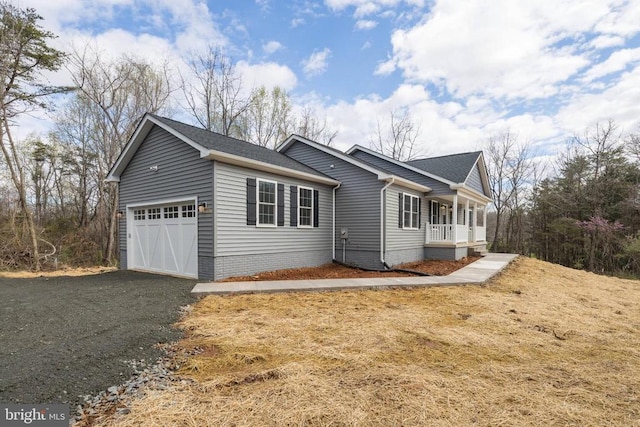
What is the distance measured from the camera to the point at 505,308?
222 inches

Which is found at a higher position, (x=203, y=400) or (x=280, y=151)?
(x=280, y=151)

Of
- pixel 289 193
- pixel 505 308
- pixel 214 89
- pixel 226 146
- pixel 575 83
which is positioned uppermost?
pixel 214 89

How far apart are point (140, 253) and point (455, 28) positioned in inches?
495

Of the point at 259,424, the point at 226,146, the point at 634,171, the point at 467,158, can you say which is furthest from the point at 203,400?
the point at 634,171

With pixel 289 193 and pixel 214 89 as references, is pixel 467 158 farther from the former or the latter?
pixel 214 89

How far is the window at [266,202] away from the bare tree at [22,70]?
339 inches

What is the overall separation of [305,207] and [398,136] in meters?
17.5

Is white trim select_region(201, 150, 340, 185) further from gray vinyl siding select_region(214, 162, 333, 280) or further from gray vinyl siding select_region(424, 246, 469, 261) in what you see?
gray vinyl siding select_region(424, 246, 469, 261)

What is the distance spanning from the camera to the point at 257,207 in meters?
8.55

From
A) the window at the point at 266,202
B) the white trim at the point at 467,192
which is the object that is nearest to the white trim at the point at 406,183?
the white trim at the point at 467,192

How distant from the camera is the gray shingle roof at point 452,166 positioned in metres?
13.4

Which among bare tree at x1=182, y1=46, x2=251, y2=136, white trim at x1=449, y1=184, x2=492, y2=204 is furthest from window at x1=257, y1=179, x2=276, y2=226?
bare tree at x1=182, y1=46, x2=251, y2=136

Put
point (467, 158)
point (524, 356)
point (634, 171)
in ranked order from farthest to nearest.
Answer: point (634, 171), point (467, 158), point (524, 356)

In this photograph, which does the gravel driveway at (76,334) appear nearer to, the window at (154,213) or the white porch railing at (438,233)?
the window at (154,213)
